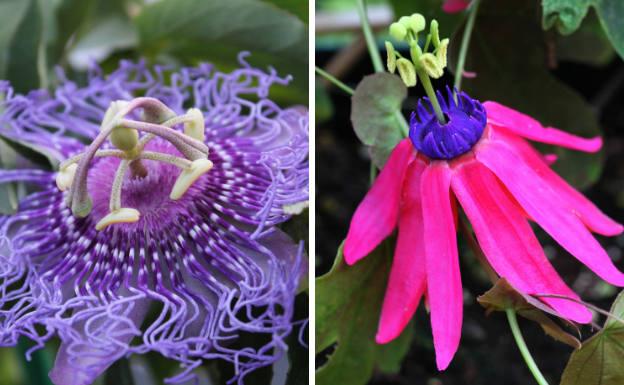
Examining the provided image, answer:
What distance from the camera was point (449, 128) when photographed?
2.01 ft

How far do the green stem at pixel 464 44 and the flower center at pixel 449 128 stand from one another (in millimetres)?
61

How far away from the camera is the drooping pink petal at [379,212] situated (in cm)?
65

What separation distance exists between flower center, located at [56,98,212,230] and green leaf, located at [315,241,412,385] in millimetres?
128

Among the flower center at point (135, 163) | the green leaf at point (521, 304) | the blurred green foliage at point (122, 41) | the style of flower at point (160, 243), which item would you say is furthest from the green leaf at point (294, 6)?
the green leaf at point (521, 304)

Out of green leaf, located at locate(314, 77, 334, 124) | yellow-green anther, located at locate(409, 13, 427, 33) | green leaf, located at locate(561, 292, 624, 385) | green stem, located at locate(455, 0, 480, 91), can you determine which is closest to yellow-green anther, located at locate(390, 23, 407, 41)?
yellow-green anther, located at locate(409, 13, 427, 33)

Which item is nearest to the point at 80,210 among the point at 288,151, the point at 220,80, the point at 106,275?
the point at 106,275

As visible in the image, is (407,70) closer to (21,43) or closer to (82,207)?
(82,207)

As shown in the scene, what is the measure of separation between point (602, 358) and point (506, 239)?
0.10 m

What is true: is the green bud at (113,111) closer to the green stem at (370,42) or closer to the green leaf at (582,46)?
the green stem at (370,42)

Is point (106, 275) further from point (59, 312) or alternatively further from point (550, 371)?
point (550, 371)

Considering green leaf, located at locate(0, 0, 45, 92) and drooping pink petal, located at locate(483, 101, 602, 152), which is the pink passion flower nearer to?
drooping pink petal, located at locate(483, 101, 602, 152)

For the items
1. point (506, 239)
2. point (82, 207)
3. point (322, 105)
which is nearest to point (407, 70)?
point (506, 239)

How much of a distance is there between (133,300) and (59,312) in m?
0.05

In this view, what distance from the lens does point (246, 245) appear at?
2.09 feet
